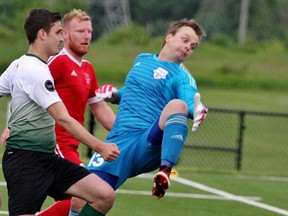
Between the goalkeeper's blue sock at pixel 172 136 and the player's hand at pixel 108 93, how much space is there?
1211 millimetres

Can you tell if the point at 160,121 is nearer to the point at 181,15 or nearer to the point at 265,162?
the point at 265,162

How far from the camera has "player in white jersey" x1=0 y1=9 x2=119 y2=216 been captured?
9633 millimetres

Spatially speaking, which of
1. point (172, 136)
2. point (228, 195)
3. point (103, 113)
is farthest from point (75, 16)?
point (228, 195)

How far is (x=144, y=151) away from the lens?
10.6m

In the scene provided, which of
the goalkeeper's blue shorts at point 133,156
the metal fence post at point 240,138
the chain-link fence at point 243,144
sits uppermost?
the chain-link fence at point 243,144

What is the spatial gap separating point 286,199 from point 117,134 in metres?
5.18

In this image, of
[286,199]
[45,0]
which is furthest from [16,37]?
[286,199]

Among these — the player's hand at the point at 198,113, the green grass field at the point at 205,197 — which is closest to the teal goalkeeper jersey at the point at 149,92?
the player's hand at the point at 198,113

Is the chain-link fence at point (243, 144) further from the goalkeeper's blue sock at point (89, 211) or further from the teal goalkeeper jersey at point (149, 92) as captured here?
the goalkeeper's blue sock at point (89, 211)

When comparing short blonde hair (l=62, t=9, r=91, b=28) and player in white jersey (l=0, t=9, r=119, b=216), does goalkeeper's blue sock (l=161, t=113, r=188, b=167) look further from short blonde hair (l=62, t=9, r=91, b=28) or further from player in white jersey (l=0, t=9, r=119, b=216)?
short blonde hair (l=62, t=9, r=91, b=28)

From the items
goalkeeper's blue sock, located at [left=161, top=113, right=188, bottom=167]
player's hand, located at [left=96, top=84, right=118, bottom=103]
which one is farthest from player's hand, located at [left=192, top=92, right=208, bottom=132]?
player's hand, located at [left=96, top=84, right=118, bottom=103]

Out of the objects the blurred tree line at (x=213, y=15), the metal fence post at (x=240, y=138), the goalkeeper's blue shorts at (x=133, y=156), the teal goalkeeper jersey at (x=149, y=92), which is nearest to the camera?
the goalkeeper's blue shorts at (x=133, y=156)

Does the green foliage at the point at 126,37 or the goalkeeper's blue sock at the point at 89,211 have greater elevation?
the green foliage at the point at 126,37

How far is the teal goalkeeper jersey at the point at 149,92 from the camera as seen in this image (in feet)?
35.3
